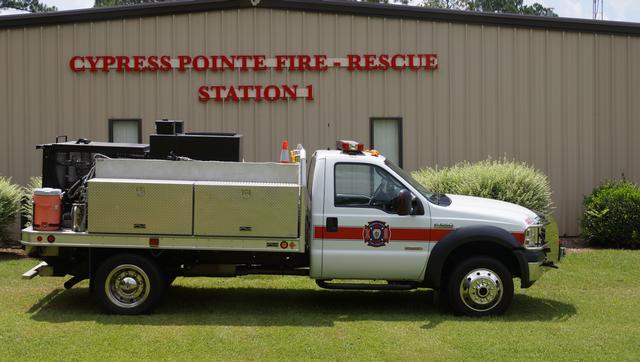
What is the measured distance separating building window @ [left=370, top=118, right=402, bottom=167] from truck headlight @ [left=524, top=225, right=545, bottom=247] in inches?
262

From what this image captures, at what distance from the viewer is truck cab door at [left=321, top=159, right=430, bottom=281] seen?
31.4 ft

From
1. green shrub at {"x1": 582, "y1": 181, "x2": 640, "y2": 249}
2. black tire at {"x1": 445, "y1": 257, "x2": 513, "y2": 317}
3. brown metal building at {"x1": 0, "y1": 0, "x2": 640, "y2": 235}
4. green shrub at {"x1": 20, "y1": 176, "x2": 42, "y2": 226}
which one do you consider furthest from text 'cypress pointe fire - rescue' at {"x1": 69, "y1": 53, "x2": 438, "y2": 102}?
black tire at {"x1": 445, "y1": 257, "x2": 513, "y2": 317}

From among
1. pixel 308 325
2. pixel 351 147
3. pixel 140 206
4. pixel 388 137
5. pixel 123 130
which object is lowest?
pixel 308 325

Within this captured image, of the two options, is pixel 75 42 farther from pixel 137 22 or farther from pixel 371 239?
pixel 371 239

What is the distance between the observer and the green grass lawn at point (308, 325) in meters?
8.06

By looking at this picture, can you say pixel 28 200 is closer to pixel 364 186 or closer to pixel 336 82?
pixel 336 82

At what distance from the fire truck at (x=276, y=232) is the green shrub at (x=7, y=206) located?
4.84 metres

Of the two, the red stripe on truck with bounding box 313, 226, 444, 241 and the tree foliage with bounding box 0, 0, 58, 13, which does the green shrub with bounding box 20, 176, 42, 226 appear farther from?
the tree foliage with bounding box 0, 0, 58, 13

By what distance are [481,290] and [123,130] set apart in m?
9.27

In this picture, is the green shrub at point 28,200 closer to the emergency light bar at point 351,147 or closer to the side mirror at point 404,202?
the emergency light bar at point 351,147

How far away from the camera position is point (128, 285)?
9602 millimetres

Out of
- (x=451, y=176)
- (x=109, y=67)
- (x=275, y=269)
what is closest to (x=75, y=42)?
(x=109, y=67)

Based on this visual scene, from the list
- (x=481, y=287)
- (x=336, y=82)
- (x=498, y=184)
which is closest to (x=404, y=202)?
→ (x=481, y=287)

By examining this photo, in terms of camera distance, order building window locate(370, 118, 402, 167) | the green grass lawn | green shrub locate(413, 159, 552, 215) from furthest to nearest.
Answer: building window locate(370, 118, 402, 167), green shrub locate(413, 159, 552, 215), the green grass lawn
